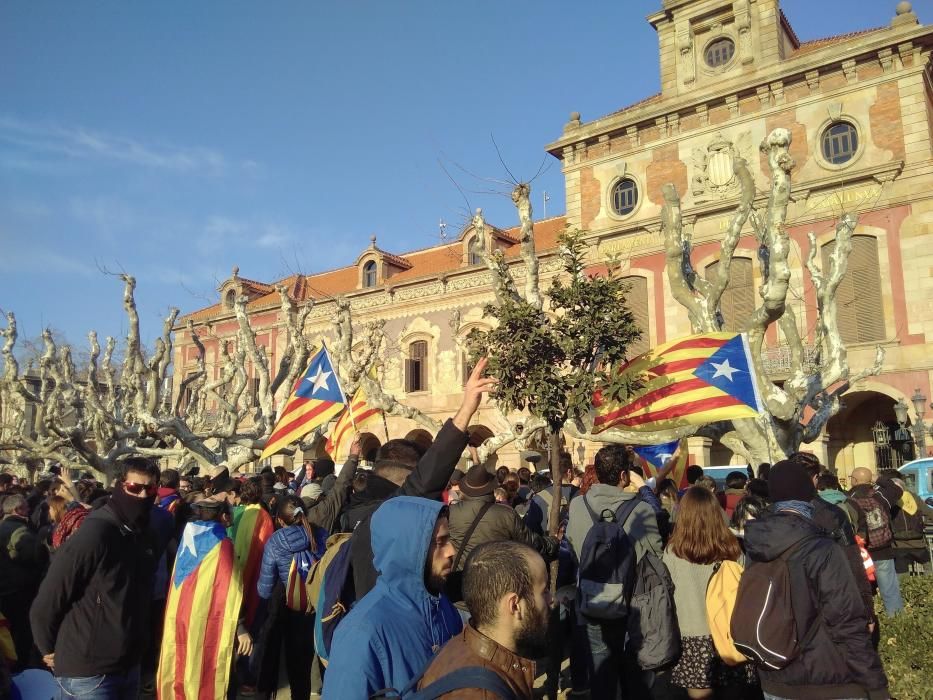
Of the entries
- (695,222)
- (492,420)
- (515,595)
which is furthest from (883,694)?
(492,420)

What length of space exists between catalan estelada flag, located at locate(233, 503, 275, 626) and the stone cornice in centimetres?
1919

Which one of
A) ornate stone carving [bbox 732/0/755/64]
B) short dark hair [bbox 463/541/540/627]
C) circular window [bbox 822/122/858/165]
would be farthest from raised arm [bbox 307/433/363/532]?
ornate stone carving [bbox 732/0/755/64]

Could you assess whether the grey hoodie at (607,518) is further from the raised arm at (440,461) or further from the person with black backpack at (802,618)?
the raised arm at (440,461)

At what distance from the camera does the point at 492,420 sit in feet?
81.3

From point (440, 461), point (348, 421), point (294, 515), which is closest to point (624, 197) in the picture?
point (348, 421)

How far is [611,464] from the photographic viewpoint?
550 centimetres

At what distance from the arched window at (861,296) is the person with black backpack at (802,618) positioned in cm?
1695

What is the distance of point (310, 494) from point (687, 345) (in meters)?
4.78

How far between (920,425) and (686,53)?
12.5 m

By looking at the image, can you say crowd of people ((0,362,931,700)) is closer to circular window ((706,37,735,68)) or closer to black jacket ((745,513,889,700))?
black jacket ((745,513,889,700))

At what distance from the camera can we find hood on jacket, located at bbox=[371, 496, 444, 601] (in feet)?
8.34

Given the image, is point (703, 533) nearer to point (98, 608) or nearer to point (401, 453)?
point (401, 453)

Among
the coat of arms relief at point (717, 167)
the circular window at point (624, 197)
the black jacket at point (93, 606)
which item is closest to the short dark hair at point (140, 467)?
the black jacket at point (93, 606)

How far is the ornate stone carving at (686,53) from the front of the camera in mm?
22016
